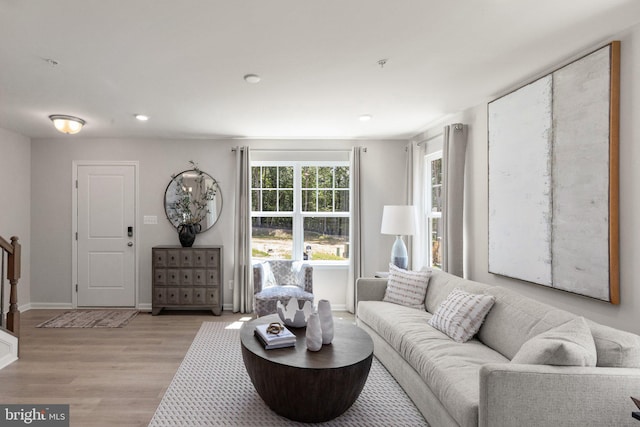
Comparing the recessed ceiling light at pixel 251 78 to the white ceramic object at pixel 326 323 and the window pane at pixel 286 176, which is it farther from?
the window pane at pixel 286 176

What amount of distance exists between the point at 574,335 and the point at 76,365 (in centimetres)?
370

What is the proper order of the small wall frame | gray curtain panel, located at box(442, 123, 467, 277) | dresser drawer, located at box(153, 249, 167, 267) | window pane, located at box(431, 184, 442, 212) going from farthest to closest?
dresser drawer, located at box(153, 249, 167, 267) → window pane, located at box(431, 184, 442, 212) → gray curtain panel, located at box(442, 123, 467, 277) → the small wall frame

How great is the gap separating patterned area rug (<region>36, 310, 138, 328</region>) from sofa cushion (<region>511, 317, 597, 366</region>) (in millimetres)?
4209

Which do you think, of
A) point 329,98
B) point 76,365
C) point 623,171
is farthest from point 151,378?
point 623,171

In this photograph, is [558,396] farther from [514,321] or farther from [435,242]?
[435,242]

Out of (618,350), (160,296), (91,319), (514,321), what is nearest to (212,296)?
(160,296)

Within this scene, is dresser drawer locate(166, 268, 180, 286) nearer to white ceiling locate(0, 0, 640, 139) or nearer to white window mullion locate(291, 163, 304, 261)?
white window mullion locate(291, 163, 304, 261)

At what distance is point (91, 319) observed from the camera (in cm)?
444

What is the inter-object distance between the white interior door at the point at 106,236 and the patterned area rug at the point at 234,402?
2378 millimetres

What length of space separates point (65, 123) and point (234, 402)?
3.38 meters

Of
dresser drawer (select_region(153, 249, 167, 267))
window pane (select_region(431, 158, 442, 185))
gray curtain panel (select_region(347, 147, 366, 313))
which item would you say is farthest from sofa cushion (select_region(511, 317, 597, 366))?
dresser drawer (select_region(153, 249, 167, 267))

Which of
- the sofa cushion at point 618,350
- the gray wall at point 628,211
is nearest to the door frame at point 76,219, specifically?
the gray wall at point 628,211

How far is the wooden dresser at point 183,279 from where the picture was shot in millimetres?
4637

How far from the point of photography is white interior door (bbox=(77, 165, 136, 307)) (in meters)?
4.96
